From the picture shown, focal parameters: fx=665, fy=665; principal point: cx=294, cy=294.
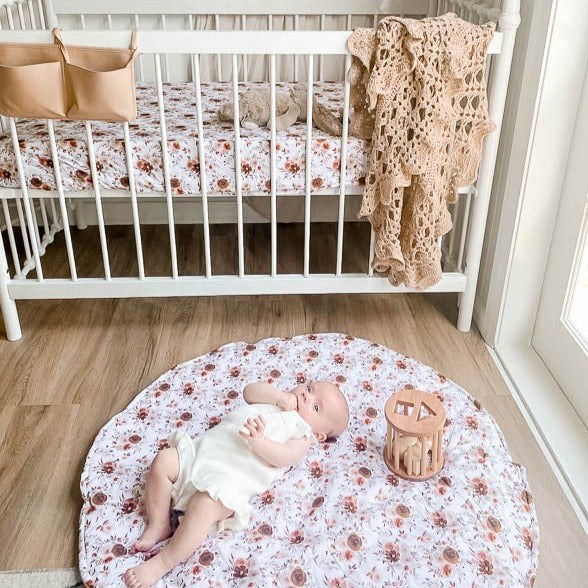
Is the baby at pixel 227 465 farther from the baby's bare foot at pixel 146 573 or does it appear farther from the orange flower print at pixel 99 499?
the orange flower print at pixel 99 499

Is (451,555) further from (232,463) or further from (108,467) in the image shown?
(108,467)

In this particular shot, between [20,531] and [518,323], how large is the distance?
4.83 ft

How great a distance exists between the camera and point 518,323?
204 cm

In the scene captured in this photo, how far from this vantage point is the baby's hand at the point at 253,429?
137 centimetres

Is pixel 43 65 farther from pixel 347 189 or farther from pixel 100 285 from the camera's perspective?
pixel 347 189

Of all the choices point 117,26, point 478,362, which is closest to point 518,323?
point 478,362

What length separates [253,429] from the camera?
1.37 meters

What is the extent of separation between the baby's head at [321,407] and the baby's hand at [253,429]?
0.60 feet

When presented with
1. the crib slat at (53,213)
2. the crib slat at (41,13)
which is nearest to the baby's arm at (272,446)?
the crib slat at (53,213)

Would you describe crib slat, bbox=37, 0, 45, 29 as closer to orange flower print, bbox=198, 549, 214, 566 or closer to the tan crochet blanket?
the tan crochet blanket

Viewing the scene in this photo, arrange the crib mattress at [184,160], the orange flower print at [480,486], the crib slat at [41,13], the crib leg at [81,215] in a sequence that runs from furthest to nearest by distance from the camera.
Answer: the crib leg at [81,215], the crib slat at [41,13], the crib mattress at [184,160], the orange flower print at [480,486]

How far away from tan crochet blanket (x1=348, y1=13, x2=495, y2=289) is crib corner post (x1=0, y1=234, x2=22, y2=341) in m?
1.07

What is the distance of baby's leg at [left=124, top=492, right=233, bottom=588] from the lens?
128 centimetres

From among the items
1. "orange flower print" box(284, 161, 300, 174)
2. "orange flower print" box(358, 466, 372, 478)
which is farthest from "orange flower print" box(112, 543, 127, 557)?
"orange flower print" box(284, 161, 300, 174)
